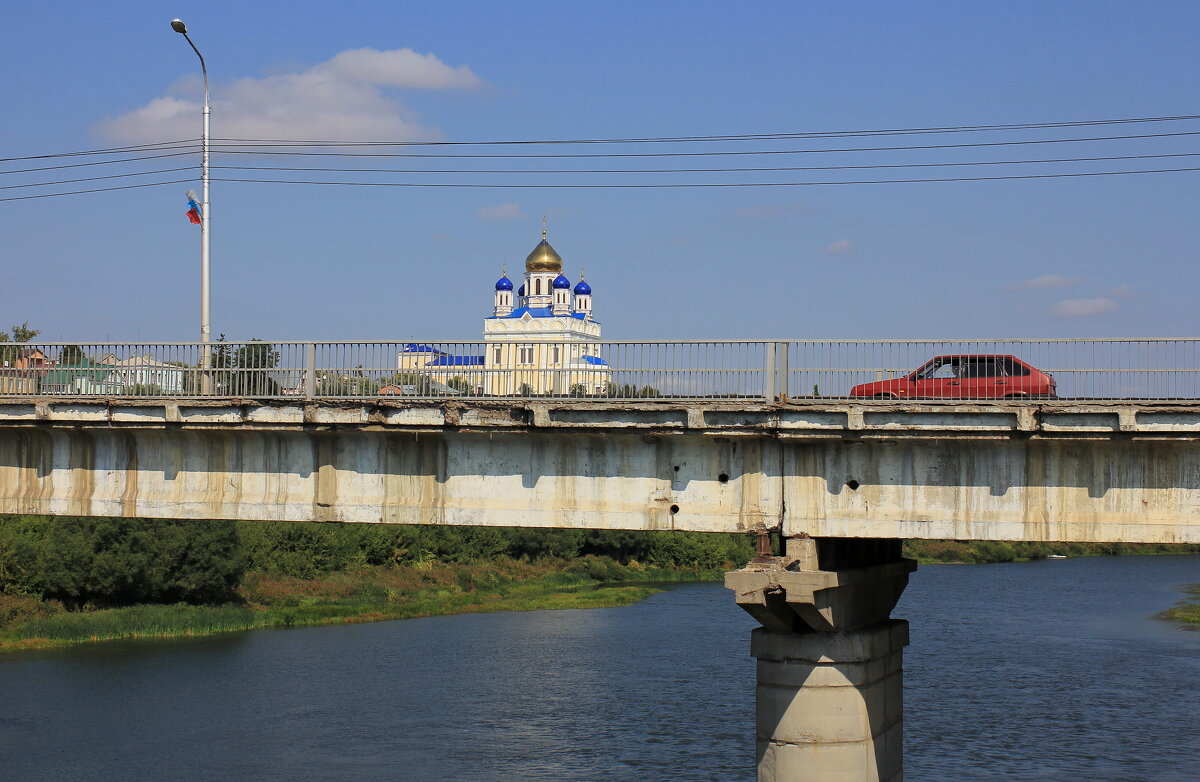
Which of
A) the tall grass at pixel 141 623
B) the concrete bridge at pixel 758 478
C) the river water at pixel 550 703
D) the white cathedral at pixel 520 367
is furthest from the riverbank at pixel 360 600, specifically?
the white cathedral at pixel 520 367

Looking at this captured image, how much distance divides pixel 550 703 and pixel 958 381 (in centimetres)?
2391

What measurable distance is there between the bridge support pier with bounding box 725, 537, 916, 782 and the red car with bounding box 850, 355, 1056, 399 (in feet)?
9.70

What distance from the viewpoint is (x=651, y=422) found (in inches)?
864

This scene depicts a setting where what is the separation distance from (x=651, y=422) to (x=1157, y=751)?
865 inches

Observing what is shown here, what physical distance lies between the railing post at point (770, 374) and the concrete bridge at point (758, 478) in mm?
228

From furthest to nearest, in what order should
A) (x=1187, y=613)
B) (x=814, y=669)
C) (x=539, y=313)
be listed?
1. (x=539, y=313)
2. (x=1187, y=613)
3. (x=814, y=669)

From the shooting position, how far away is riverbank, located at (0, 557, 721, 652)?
54.7 m

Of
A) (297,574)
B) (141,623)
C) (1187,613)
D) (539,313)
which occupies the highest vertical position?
(539,313)

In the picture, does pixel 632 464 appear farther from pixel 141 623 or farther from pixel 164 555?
pixel 164 555

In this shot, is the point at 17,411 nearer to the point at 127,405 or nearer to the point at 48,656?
the point at 127,405

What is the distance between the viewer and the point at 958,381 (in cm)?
2256

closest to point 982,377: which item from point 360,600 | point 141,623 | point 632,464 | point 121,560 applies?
point 632,464

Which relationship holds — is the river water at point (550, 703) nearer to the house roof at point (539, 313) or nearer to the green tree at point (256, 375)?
the green tree at point (256, 375)

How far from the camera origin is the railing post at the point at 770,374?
21828 mm
